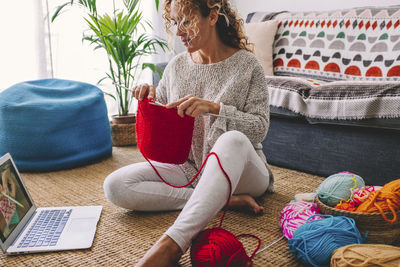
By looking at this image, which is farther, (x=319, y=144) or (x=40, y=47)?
(x=40, y=47)

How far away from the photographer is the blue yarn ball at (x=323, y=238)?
0.96 m

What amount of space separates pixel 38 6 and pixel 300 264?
2475mm

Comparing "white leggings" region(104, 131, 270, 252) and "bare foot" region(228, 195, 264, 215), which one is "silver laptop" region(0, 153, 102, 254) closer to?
"white leggings" region(104, 131, 270, 252)

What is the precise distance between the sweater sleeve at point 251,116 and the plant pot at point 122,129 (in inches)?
54.4


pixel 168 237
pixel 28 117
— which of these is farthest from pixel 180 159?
pixel 28 117

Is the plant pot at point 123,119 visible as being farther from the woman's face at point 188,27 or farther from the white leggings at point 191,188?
the woman's face at point 188,27

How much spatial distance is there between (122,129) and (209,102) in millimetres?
1518

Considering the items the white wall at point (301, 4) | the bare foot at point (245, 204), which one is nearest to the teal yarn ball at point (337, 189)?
the bare foot at point (245, 204)

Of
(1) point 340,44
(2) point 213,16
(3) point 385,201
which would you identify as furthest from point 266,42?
(3) point 385,201

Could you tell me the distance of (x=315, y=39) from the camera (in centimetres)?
235

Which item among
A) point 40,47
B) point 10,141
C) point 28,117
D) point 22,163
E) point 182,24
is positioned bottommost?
point 22,163

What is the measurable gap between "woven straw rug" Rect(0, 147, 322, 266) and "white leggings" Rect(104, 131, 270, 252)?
3.3 inches

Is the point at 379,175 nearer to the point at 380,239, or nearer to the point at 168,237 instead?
the point at 380,239

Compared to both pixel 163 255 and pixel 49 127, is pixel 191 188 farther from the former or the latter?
pixel 49 127
